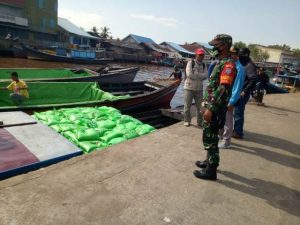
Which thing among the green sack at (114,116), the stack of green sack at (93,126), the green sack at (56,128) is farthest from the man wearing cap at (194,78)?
the green sack at (56,128)

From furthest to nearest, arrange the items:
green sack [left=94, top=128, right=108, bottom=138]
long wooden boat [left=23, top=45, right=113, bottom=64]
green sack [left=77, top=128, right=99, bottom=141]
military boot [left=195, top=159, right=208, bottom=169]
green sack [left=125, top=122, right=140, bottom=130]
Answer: long wooden boat [left=23, top=45, right=113, bottom=64] → green sack [left=125, top=122, right=140, bottom=130] → green sack [left=94, top=128, right=108, bottom=138] → green sack [left=77, top=128, right=99, bottom=141] → military boot [left=195, top=159, right=208, bottom=169]

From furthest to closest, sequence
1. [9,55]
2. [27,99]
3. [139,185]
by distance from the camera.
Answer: [9,55]
[27,99]
[139,185]

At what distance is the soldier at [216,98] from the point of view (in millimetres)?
3131

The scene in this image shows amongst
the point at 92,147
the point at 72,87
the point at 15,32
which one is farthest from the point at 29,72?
the point at 15,32

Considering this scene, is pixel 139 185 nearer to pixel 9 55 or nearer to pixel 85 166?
pixel 85 166

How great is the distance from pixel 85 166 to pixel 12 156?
1.14 metres

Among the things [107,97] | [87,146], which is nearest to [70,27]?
[107,97]

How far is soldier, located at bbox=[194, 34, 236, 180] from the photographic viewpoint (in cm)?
313

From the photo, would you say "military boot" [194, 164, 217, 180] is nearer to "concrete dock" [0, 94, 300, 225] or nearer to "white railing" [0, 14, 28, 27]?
"concrete dock" [0, 94, 300, 225]

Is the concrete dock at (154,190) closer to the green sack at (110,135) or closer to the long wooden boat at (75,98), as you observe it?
the green sack at (110,135)

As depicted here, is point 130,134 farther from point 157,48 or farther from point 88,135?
point 157,48

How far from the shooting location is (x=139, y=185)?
3.12m

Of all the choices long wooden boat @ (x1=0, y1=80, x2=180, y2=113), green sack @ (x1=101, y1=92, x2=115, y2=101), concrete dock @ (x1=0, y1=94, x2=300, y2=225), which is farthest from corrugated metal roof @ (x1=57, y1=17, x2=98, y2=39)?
concrete dock @ (x1=0, y1=94, x2=300, y2=225)

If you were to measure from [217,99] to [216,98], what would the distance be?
2 centimetres
